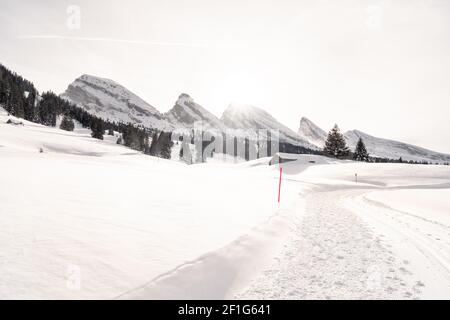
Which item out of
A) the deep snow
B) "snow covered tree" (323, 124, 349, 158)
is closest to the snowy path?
the deep snow

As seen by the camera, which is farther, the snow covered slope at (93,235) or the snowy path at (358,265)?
the snowy path at (358,265)

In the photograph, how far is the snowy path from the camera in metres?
4.15

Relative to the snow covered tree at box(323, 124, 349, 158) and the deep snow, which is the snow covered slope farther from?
the snow covered tree at box(323, 124, 349, 158)

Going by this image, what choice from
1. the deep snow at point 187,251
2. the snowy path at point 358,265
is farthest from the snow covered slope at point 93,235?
the snowy path at point 358,265

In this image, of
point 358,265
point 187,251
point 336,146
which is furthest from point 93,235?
point 336,146

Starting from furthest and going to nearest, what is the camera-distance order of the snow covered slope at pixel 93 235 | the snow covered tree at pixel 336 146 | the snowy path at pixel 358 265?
the snow covered tree at pixel 336 146 < the snowy path at pixel 358 265 < the snow covered slope at pixel 93 235

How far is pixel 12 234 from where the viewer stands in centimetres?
434

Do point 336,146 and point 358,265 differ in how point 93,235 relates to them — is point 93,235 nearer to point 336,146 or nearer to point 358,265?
point 358,265

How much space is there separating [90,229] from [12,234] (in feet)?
4.25

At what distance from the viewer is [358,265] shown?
17.3 feet

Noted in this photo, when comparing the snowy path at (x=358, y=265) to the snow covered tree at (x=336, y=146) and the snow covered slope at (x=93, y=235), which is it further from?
the snow covered tree at (x=336, y=146)

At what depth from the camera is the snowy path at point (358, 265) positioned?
13.6 feet

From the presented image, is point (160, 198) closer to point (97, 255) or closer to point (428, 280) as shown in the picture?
point (97, 255)
